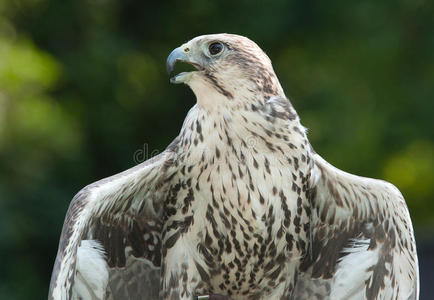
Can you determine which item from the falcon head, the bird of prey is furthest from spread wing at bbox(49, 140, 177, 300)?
the falcon head

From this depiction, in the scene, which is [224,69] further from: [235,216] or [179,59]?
[235,216]

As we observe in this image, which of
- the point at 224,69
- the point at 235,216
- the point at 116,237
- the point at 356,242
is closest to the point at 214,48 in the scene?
the point at 224,69

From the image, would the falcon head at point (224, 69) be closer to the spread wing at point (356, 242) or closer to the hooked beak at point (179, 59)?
the hooked beak at point (179, 59)

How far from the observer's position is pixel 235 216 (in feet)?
12.5

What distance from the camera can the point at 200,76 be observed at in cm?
381

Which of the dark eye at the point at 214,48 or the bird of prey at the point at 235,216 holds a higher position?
the dark eye at the point at 214,48

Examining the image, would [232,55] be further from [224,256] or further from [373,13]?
[373,13]

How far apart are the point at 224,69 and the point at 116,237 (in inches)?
42.4

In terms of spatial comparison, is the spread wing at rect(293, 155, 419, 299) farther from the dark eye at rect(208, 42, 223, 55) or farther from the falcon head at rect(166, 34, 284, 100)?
the dark eye at rect(208, 42, 223, 55)

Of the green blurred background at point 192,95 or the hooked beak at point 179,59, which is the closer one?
the hooked beak at point 179,59

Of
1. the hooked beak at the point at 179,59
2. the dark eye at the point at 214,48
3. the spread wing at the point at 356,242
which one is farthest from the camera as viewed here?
the spread wing at the point at 356,242

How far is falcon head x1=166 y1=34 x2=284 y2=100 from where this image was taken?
3.80 metres

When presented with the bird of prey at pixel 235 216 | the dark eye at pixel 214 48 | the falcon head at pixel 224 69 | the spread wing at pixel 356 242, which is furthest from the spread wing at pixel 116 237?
the spread wing at pixel 356 242

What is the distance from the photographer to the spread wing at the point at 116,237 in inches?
150
